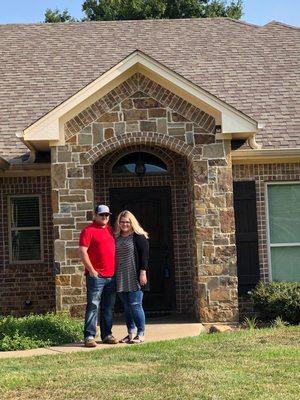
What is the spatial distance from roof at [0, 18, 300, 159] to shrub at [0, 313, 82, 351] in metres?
3.86

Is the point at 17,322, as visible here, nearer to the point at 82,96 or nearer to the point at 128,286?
the point at 128,286

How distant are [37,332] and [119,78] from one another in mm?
4266

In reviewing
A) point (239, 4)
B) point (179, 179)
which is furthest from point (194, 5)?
point (179, 179)

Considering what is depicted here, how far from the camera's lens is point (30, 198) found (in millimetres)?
13789

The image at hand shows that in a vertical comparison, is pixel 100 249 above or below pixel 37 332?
above

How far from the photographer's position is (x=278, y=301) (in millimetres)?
11758

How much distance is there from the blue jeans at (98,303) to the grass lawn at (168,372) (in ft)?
1.75

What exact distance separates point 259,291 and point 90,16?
76.5ft

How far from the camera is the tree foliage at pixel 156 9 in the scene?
3033cm

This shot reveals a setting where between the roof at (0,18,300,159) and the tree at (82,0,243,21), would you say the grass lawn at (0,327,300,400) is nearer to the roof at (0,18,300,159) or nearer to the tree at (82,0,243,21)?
the roof at (0,18,300,159)

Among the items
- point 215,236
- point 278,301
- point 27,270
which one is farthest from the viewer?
point 27,270

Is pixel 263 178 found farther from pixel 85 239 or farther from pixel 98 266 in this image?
pixel 85 239

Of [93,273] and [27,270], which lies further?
[27,270]

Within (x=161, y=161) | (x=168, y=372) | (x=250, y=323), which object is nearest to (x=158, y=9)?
(x=161, y=161)
